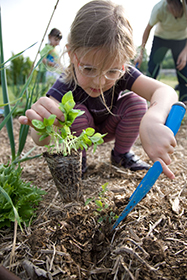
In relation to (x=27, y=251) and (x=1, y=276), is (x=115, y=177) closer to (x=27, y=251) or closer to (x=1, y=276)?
(x=27, y=251)

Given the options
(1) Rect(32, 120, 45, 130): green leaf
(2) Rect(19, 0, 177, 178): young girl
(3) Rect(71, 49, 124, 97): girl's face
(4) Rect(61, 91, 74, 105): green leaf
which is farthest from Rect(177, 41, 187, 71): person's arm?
(1) Rect(32, 120, 45, 130): green leaf

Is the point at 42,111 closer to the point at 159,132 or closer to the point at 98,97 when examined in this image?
the point at 159,132

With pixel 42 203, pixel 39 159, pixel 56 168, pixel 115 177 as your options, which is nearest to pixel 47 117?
pixel 56 168

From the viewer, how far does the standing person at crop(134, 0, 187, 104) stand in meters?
2.17

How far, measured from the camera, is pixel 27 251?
0.75 meters

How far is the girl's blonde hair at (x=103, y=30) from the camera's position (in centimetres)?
91

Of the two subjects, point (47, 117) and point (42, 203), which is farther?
point (42, 203)

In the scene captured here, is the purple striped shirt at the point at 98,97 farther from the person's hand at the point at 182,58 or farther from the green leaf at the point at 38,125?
the person's hand at the point at 182,58

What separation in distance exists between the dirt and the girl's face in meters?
0.55

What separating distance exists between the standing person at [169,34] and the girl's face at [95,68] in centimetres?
118

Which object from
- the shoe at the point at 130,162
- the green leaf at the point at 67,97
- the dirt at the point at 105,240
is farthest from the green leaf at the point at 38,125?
the shoe at the point at 130,162

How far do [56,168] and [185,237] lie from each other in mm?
566

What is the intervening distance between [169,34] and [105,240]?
2.44 meters

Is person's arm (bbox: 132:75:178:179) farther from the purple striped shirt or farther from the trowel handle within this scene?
the purple striped shirt
